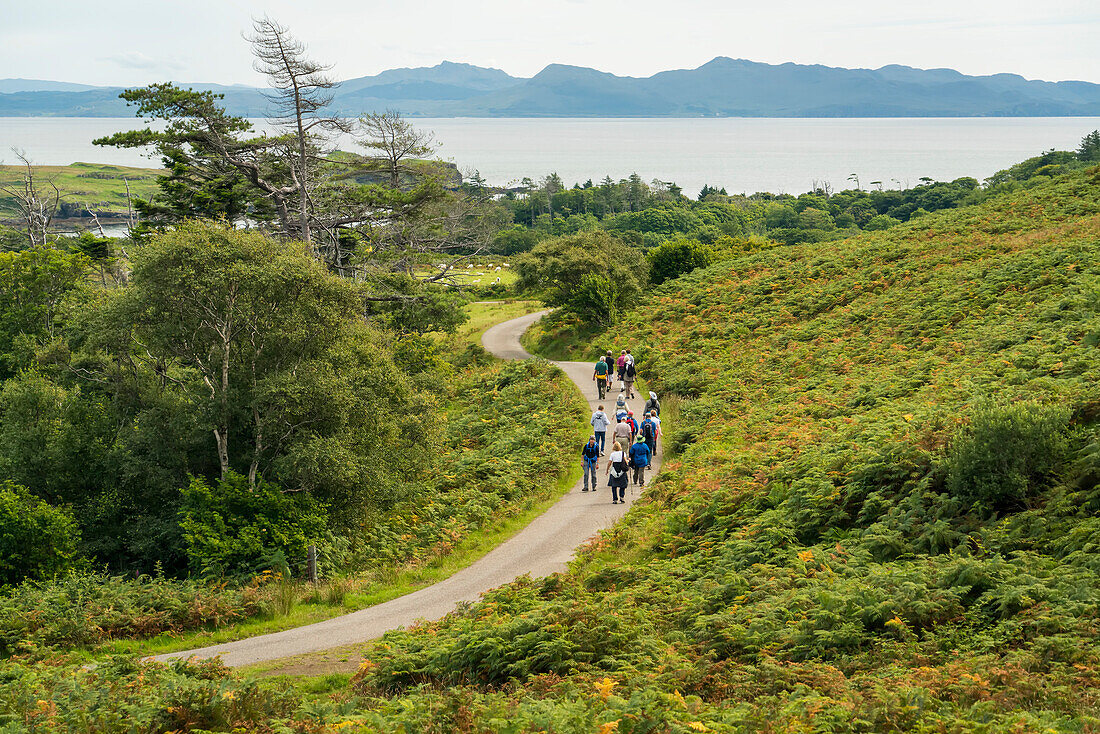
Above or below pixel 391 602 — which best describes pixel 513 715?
above

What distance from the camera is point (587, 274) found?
41469 mm

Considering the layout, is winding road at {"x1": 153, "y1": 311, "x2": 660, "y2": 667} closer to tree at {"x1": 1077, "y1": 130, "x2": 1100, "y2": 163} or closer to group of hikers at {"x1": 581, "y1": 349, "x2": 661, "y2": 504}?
group of hikers at {"x1": 581, "y1": 349, "x2": 661, "y2": 504}

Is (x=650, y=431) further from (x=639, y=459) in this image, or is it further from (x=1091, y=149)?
(x=1091, y=149)

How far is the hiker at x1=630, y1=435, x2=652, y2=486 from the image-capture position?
19531 millimetres

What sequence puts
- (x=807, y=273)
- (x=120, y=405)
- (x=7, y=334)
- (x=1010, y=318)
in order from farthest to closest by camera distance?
(x=807, y=273)
(x=7, y=334)
(x=1010, y=318)
(x=120, y=405)

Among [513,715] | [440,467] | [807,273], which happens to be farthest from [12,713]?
[807,273]

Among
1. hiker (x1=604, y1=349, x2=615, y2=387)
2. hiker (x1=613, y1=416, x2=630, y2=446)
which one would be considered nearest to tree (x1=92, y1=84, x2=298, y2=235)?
hiker (x1=604, y1=349, x2=615, y2=387)

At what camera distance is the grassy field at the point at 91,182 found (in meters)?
119

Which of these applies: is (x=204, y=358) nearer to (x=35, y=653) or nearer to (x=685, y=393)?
(x=35, y=653)

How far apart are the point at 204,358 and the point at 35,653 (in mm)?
7941

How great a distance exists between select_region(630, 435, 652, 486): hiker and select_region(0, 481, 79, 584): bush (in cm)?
1275

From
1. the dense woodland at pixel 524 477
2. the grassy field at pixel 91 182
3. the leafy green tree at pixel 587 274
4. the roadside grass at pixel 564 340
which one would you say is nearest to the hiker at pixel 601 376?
the dense woodland at pixel 524 477

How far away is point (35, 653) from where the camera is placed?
491 inches

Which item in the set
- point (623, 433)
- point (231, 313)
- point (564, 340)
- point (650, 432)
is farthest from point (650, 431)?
point (564, 340)
